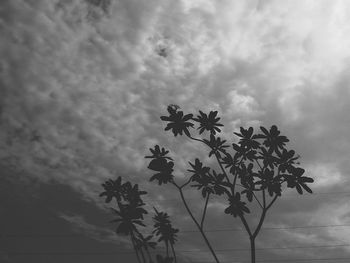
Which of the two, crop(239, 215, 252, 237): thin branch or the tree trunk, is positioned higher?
crop(239, 215, 252, 237): thin branch

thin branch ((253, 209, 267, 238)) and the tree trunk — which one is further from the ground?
thin branch ((253, 209, 267, 238))

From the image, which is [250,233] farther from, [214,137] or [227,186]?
[214,137]

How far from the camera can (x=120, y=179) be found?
2692cm

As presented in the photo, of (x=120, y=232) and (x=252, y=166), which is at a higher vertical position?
(x=252, y=166)

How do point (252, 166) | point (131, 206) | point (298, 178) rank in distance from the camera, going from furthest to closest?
point (131, 206), point (252, 166), point (298, 178)

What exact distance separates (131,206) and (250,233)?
8662 mm

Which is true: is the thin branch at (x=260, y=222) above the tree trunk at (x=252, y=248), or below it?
above

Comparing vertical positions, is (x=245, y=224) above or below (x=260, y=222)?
below

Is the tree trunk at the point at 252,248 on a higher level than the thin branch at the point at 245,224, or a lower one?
lower

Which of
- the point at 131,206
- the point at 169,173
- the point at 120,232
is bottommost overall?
the point at 120,232

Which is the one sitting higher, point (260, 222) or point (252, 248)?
point (260, 222)

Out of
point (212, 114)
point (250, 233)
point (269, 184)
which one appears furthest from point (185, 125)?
point (250, 233)

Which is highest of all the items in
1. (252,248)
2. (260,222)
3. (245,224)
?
(260,222)

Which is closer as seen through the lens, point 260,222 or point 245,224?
point 260,222
